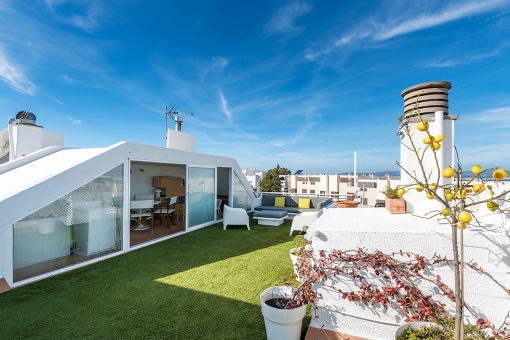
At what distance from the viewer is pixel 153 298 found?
3344mm

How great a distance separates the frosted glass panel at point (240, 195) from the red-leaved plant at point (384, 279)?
7261mm

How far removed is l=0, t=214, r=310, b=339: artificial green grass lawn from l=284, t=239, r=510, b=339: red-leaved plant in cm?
88

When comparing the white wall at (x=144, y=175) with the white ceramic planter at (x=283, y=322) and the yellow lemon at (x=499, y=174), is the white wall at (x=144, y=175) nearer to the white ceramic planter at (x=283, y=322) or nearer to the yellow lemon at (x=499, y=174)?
the white ceramic planter at (x=283, y=322)

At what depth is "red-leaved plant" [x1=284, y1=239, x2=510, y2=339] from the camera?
80.7 inches

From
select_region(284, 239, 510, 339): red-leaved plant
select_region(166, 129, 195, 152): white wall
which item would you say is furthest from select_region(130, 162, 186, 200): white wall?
select_region(284, 239, 510, 339): red-leaved plant

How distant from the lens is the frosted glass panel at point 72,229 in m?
3.83

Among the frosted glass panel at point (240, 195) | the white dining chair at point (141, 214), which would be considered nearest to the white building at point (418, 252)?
the white dining chair at point (141, 214)

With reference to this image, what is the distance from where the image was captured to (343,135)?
2028 centimetres

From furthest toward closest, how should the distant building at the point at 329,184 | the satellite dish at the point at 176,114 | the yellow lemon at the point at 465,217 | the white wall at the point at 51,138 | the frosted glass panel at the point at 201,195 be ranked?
the distant building at the point at 329,184
the satellite dish at the point at 176,114
the white wall at the point at 51,138
the frosted glass panel at the point at 201,195
the yellow lemon at the point at 465,217

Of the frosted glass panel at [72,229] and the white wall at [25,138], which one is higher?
the white wall at [25,138]

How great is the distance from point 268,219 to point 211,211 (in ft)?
6.98

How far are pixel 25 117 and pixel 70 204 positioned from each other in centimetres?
547

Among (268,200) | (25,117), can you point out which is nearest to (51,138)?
(25,117)

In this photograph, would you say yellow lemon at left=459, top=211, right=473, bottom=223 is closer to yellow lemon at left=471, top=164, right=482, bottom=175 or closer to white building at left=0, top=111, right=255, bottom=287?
yellow lemon at left=471, top=164, right=482, bottom=175
